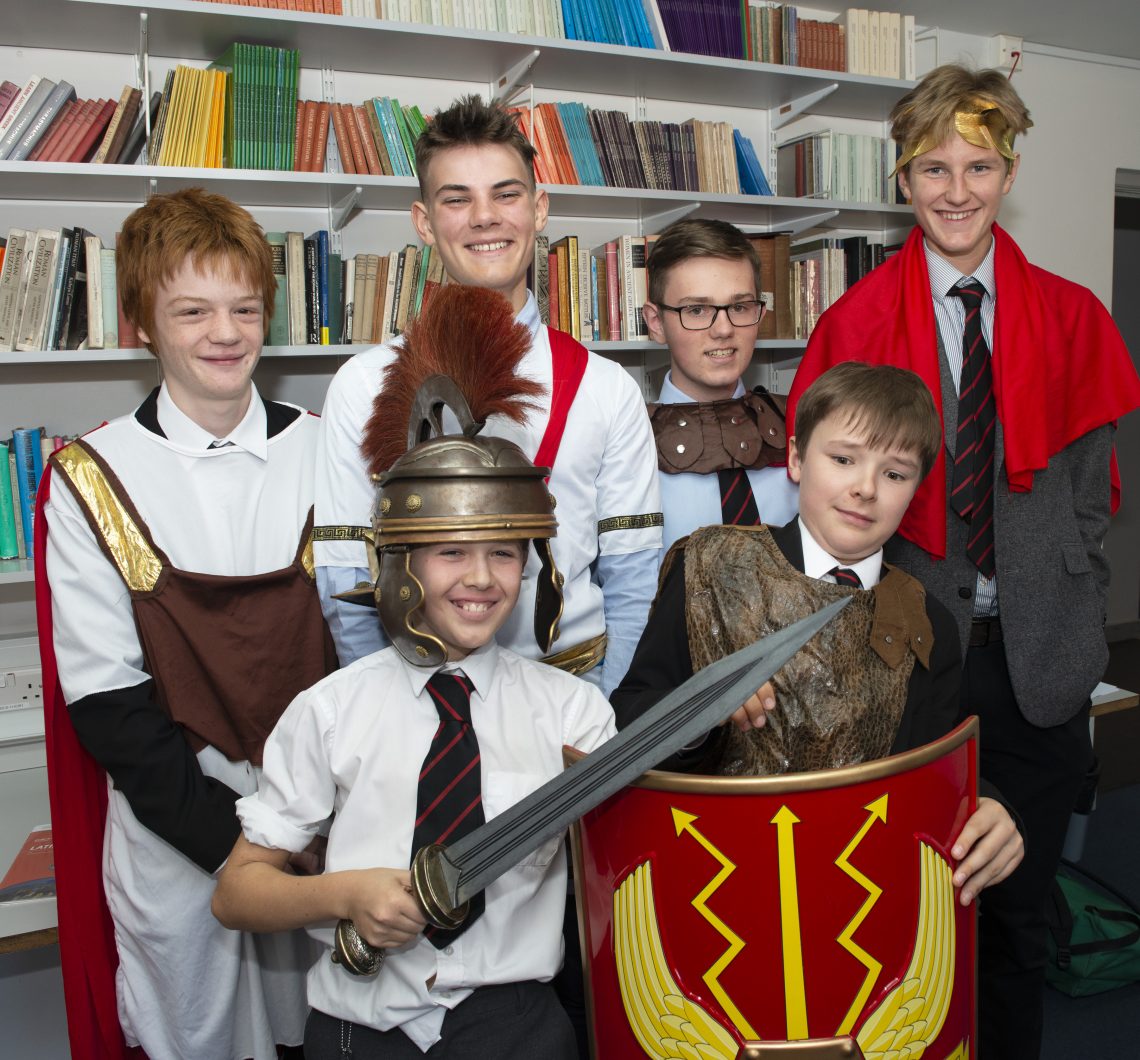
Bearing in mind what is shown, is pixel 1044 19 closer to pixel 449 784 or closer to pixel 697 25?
pixel 697 25

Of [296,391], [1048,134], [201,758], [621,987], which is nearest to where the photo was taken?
[621,987]

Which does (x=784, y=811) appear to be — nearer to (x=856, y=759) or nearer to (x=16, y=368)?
(x=856, y=759)

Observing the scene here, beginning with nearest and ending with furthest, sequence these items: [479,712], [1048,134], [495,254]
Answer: [479,712], [495,254], [1048,134]

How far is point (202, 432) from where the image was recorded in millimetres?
1749

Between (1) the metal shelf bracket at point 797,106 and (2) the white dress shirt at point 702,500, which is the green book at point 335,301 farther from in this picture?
(1) the metal shelf bracket at point 797,106

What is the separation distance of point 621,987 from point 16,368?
2785mm

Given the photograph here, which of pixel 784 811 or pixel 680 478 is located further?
pixel 680 478

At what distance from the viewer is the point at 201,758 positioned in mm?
1699

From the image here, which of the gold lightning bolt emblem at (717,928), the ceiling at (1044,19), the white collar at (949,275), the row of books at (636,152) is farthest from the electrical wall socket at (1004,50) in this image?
the gold lightning bolt emblem at (717,928)

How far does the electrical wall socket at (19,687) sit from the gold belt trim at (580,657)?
6.70ft

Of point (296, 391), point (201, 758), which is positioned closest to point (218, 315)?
point (201, 758)

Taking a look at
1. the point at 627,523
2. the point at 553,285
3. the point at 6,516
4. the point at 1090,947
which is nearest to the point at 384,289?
the point at 553,285

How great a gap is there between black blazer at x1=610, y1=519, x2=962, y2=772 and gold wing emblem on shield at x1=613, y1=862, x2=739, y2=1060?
0.29 metres

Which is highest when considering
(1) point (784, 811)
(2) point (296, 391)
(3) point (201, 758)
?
(2) point (296, 391)
